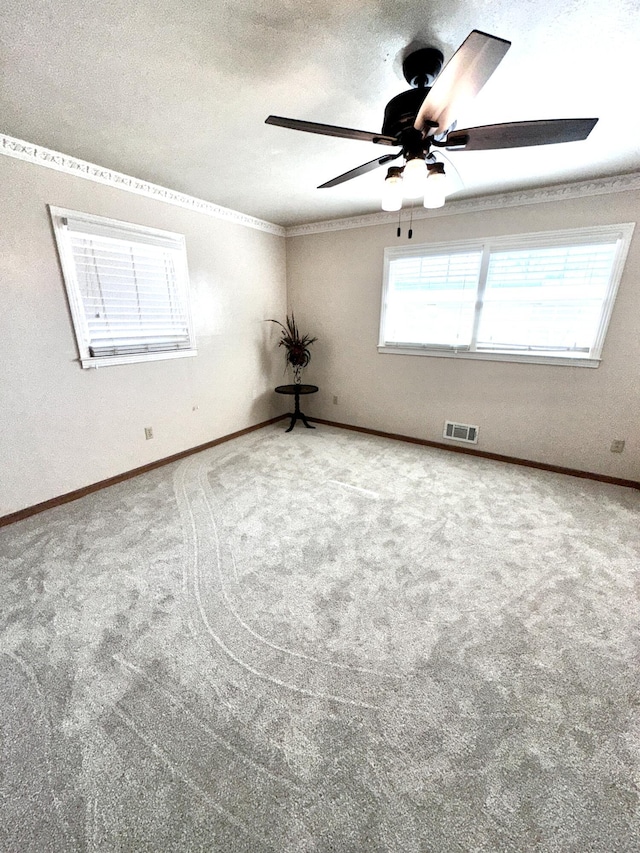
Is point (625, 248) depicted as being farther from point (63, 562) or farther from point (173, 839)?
point (63, 562)

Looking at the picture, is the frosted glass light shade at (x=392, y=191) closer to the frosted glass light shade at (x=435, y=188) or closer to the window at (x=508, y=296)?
the frosted glass light shade at (x=435, y=188)

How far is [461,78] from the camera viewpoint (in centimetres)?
106

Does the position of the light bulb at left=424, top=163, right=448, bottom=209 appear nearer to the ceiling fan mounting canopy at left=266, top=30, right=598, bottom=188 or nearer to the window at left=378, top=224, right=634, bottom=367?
the ceiling fan mounting canopy at left=266, top=30, right=598, bottom=188

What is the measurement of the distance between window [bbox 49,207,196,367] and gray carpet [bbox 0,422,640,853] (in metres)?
1.39

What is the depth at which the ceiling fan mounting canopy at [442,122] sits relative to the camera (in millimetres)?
1072

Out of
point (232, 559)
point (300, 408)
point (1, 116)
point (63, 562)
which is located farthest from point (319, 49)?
point (300, 408)

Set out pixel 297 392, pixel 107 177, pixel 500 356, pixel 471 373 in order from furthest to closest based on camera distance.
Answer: pixel 297 392, pixel 471 373, pixel 500 356, pixel 107 177

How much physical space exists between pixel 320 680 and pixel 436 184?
→ 2.22 meters

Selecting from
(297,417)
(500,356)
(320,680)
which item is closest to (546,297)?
(500,356)

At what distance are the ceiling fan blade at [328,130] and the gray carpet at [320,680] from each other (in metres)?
2.13

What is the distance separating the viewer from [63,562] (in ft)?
6.63

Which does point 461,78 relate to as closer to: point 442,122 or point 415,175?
point 442,122

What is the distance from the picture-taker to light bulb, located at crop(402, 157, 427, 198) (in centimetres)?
140

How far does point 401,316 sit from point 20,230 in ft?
10.8
